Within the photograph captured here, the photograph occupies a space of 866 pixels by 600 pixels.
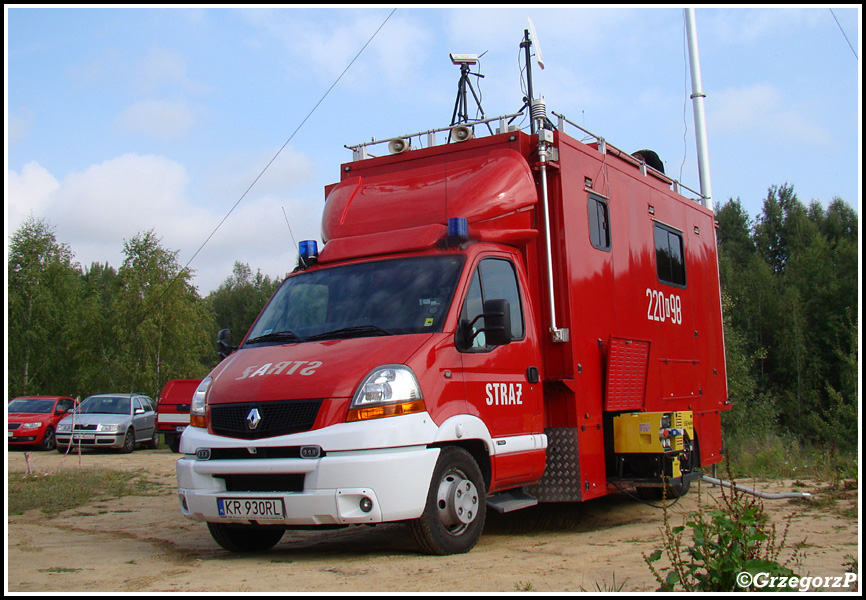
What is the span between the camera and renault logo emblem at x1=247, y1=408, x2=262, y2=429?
6.12m

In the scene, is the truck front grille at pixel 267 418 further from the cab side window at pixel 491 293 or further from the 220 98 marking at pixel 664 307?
the 220 98 marking at pixel 664 307

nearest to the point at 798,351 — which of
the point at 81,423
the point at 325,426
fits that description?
the point at 81,423

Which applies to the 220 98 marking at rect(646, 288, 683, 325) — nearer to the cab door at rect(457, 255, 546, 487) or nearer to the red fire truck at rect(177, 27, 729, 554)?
the red fire truck at rect(177, 27, 729, 554)

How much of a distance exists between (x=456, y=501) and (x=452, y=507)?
6 centimetres

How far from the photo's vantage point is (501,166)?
295 inches

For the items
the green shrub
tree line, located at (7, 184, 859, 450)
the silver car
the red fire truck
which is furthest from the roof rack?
tree line, located at (7, 184, 859, 450)

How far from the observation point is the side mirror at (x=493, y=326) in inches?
253

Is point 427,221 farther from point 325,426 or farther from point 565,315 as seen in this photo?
point 325,426

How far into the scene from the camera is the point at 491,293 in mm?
7051

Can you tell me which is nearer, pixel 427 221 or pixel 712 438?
pixel 427 221

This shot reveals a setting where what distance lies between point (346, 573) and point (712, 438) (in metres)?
6.51

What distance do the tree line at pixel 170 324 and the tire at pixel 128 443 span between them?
2057 centimetres

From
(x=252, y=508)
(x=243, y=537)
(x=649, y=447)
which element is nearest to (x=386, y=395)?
(x=252, y=508)

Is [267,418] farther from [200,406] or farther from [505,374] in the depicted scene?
[505,374]
